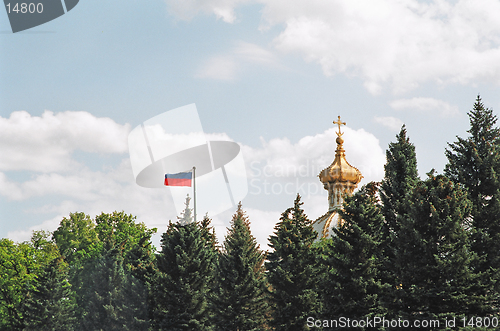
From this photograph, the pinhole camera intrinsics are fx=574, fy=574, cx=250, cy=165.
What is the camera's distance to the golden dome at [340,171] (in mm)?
73625

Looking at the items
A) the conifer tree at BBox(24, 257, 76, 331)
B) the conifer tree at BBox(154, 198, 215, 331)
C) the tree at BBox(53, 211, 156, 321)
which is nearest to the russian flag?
the conifer tree at BBox(154, 198, 215, 331)

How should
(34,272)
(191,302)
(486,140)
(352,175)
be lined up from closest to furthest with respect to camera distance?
(486,140) → (191,302) → (34,272) → (352,175)

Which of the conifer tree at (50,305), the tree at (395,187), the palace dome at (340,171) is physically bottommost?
the conifer tree at (50,305)

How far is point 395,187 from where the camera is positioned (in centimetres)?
2981

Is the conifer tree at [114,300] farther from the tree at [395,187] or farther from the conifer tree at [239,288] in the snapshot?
the tree at [395,187]

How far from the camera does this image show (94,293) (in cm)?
4122

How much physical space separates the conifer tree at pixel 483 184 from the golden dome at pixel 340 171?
→ 43914 millimetres

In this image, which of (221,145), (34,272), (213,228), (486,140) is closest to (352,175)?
(213,228)

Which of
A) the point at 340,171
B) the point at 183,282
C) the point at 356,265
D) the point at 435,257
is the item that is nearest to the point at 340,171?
the point at 340,171

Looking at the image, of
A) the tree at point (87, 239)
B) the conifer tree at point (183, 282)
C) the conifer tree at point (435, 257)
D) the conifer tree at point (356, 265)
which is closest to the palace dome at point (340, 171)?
the tree at point (87, 239)

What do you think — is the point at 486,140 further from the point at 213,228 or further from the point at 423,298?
the point at 213,228

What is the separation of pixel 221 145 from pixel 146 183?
13.2 ft

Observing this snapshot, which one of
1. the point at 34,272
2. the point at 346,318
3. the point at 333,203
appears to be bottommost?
the point at 346,318

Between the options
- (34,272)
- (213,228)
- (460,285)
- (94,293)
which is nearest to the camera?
(460,285)
